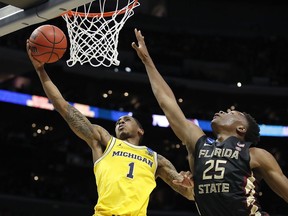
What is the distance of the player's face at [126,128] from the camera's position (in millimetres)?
5391

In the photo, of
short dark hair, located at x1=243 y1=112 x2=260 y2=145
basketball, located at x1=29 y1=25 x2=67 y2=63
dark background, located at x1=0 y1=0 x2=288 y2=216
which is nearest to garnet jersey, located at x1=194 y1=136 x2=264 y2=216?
short dark hair, located at x1=243 y1=112 x2=260 y2=145

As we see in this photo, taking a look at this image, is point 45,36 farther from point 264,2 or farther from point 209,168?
point 264,2

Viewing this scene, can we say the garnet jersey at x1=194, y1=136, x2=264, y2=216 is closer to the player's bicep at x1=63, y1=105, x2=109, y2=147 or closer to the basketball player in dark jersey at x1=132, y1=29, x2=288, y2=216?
the basketball player in dark jersey at x1=132, y1=29, x2=288, y2=216

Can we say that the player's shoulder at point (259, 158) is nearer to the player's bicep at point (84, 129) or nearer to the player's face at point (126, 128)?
the player's bicep at point (84, 129)

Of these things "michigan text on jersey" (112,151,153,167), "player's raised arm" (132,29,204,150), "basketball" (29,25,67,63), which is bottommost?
"player's raised arm" (132,29,204,150)

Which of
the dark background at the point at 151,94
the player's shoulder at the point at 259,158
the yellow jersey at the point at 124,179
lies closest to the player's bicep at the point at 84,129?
the yellow jersey at the point at 124,179

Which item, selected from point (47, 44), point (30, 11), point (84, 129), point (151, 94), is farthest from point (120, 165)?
point (151, 94)

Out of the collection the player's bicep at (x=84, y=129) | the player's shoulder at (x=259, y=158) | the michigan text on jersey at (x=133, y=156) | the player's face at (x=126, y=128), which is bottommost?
the player's shoulder at (x=259, y=158)

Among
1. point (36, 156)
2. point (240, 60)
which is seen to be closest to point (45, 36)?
point (36, 156)

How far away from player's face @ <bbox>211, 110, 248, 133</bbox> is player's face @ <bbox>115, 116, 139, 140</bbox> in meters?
2.12

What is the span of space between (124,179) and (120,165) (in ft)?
0.47

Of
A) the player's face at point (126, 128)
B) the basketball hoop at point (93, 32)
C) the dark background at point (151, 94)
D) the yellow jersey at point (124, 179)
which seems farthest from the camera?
the dark background at point (151, 94)

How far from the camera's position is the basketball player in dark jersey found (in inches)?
118

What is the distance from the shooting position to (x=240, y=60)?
A: 16.8 metres
